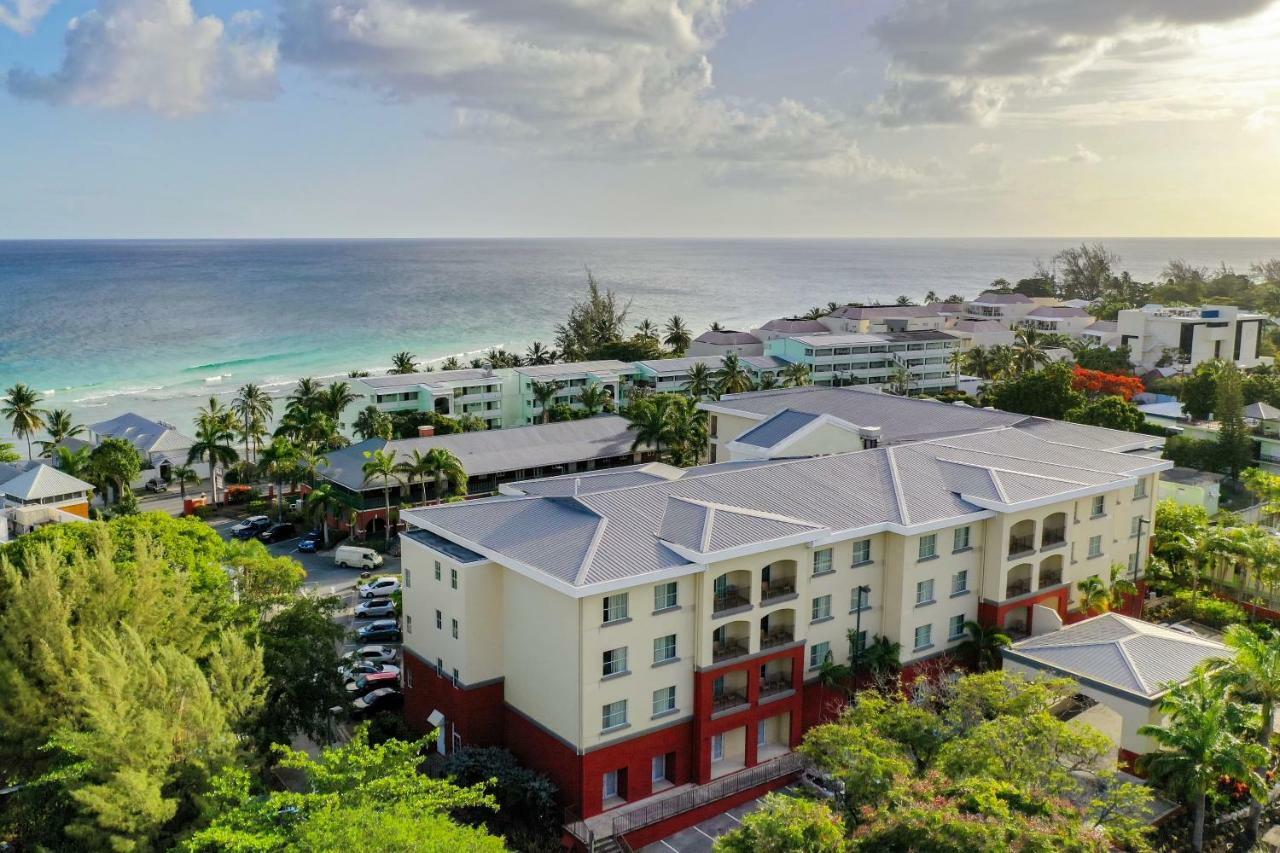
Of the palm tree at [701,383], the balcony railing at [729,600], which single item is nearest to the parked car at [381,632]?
the balcony railing at [729,600]

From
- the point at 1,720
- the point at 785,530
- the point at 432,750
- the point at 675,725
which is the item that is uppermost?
the point at 785,530

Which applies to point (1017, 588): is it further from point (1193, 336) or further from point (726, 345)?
point (1193, 336)

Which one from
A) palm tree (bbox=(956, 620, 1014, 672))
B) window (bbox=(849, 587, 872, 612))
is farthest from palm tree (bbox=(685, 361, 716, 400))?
window (bbox=(849, 587, 872, 612))

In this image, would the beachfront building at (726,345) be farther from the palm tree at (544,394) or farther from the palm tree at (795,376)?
the palm tree at (544,394)

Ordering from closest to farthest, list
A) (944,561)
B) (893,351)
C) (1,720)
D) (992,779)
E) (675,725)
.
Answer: (992,779) → (1,720) → (675,725) → (944,561) → (893,351)

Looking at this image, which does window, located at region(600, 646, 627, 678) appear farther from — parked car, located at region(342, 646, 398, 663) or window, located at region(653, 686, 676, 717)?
parked car, located at region(342, 646, 398, 663)

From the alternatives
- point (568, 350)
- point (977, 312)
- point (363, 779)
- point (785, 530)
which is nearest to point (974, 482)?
point (785, 530)

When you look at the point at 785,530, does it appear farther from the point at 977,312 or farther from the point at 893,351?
the point at 977,312
